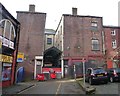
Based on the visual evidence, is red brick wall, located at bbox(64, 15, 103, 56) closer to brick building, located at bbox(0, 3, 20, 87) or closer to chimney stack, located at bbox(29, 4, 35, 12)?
chimney stack, located at bbox(29, 4, 35, 12)

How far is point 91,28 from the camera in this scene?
37969mm

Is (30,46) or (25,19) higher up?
(25,19)

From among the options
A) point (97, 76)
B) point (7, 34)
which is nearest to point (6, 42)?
point (7, 34)

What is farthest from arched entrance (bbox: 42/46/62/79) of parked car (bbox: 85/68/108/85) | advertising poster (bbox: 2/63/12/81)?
parked car (bbox: 85/68/108/85)

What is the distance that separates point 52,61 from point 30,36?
7502mm

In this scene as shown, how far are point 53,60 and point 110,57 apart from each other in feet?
38.0

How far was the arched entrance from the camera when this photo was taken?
35.3 m

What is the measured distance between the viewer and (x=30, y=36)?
3684cm

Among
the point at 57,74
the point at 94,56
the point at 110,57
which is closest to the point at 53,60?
the point at 57,74

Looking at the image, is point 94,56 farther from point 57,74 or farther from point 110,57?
point 57,74

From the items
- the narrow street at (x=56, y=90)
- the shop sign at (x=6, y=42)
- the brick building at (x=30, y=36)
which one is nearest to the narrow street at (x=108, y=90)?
the narrow street at (x=56, y=90)

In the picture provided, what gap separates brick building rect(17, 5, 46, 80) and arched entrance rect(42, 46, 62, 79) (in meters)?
2.24

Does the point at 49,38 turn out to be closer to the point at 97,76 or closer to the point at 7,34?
the point at 7,34

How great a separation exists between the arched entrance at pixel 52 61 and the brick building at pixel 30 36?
2236 mm
